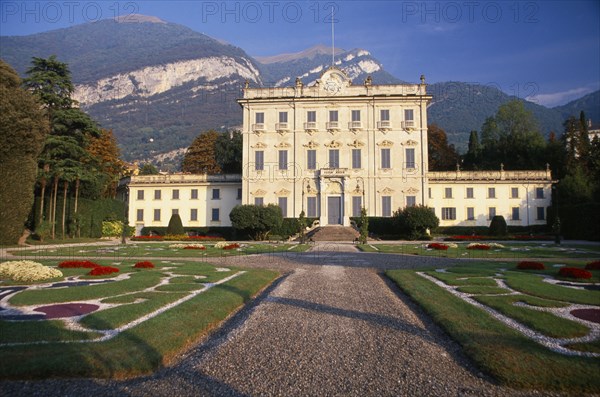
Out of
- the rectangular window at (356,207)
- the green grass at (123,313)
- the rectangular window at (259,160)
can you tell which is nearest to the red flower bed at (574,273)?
the green grass at (123,313)

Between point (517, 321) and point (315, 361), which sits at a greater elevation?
point (517, 321)

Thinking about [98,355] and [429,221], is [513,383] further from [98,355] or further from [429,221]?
[429,221]

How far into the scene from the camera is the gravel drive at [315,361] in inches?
188

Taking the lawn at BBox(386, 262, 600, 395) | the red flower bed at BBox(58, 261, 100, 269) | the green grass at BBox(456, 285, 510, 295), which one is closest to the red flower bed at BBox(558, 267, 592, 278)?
the lawn at BBox(386, 262, 600, 395)

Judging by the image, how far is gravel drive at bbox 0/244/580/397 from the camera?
4.77m

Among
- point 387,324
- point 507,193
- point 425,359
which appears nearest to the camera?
point 425,359

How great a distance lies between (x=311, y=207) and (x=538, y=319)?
130ft

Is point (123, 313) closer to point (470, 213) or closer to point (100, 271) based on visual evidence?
point (100, 271)

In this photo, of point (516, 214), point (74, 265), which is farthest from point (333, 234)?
point (74, 265)

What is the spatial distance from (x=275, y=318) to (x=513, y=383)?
431 cm

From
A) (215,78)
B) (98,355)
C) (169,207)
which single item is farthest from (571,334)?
(215,78)

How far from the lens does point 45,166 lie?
3569 cm

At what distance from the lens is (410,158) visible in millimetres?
46594

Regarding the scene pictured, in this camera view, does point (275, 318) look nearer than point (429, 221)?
Yes
